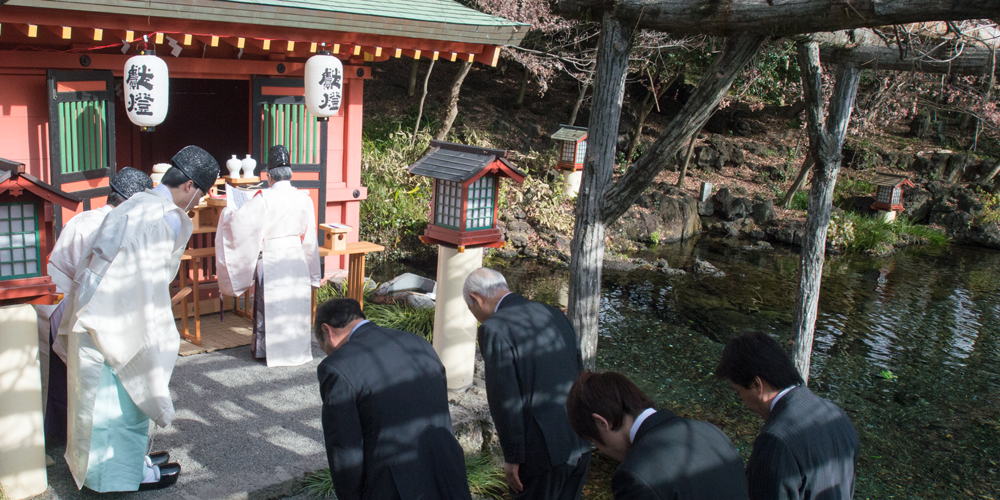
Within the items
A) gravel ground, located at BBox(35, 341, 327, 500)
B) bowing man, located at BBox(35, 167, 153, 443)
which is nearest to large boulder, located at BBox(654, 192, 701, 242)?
gravel ground, located at BBox(35, 341, 327, 500)

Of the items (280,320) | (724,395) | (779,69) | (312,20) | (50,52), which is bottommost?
(724,395)

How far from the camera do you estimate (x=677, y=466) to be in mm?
2055

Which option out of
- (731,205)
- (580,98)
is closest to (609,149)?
(580,98)

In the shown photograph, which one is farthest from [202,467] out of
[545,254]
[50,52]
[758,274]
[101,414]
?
[758,274]

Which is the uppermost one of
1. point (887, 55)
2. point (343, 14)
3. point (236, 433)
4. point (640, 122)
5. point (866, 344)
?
point (343, 14)

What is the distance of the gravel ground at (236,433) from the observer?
4152 mm

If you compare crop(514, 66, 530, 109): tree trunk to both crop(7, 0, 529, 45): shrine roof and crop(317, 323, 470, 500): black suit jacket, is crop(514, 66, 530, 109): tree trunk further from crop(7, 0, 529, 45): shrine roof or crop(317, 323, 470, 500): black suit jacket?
crop(317, 323, 470, 500): black suit jacket

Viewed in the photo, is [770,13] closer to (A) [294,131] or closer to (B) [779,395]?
(B) [779,395]

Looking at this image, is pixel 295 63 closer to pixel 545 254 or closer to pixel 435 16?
pixel 435 16

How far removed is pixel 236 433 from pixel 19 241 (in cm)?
180

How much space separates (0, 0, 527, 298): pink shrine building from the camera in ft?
19.2

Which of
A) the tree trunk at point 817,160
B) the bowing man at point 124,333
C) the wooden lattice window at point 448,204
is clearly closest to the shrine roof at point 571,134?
the tree trunk at point 817,160

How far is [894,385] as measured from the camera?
7820 mm

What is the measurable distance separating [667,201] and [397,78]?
27.7 ft
